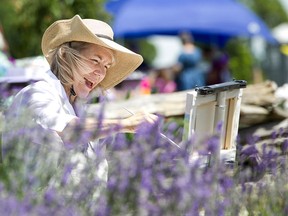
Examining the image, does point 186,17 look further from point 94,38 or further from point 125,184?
point 125,184

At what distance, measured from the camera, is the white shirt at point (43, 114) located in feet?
9.10

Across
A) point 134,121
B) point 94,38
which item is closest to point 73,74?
point 94,38

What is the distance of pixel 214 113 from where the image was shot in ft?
12.2

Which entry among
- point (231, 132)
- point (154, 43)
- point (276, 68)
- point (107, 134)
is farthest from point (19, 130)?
point (154, 43)

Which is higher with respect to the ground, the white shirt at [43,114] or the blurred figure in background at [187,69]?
the white shirt at [43,114]

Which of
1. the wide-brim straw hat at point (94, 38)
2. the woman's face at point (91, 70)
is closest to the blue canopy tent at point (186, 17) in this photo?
the wide-brim straw hat at point (94, 38)

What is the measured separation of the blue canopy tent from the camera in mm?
15373

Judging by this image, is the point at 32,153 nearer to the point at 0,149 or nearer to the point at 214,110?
the point at 0,149

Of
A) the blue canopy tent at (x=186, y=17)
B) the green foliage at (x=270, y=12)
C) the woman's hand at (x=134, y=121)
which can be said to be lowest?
the woman's hand at (x=134, y=121)

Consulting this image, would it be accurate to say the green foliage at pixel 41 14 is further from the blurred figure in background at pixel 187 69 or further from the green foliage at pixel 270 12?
the green foliage at pixel 270 12

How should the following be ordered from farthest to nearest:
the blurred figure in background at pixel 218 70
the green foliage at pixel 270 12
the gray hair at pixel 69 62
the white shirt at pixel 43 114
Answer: the green foliage at pixel 270 12
the blurred figure in background at pixel 218 70
the gray hair at pixel 69 62
the white shirt at pixel 43 114

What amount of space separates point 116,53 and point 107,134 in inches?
43.3

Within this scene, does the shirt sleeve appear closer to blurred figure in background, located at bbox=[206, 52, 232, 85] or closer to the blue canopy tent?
blurred figure in background, located at bbox=[206, 52, 232, 85]

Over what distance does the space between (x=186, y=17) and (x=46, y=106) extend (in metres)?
12.7
